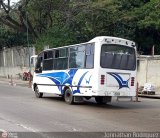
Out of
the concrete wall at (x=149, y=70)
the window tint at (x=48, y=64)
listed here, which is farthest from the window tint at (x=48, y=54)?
the concrete wall at (x=149, y=70)

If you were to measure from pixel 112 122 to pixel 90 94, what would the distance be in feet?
16.1

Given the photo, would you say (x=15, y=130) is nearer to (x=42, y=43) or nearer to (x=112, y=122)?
(x=112, y=122)

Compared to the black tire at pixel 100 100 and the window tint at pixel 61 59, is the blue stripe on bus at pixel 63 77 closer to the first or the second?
the window tint at pixel 61 59

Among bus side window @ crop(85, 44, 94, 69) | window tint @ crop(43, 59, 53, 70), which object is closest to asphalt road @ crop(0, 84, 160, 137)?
bus side window @ crop(85, 44, 94, 69)

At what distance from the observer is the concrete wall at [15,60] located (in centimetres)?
5188

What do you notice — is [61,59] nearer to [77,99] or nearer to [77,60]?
[77,60]

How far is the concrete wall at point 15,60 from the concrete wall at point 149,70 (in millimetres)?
19708

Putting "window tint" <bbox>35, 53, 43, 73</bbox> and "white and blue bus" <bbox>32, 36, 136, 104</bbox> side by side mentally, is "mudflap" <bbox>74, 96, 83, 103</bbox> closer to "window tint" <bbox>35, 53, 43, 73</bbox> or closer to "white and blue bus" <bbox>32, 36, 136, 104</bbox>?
"white and blue bus" <bbox>32, 36, 136, 104</bbox>

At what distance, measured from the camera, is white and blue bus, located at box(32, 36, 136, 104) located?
61.2ft

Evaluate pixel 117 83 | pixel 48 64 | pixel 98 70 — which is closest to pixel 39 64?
pixel 48 64

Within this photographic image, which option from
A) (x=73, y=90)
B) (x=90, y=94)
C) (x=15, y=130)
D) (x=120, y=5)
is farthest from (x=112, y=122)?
(x=120, y=5)

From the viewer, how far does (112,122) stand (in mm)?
13977

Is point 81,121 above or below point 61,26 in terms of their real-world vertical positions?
below

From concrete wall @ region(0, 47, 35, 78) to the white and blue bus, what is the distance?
92.2ft
